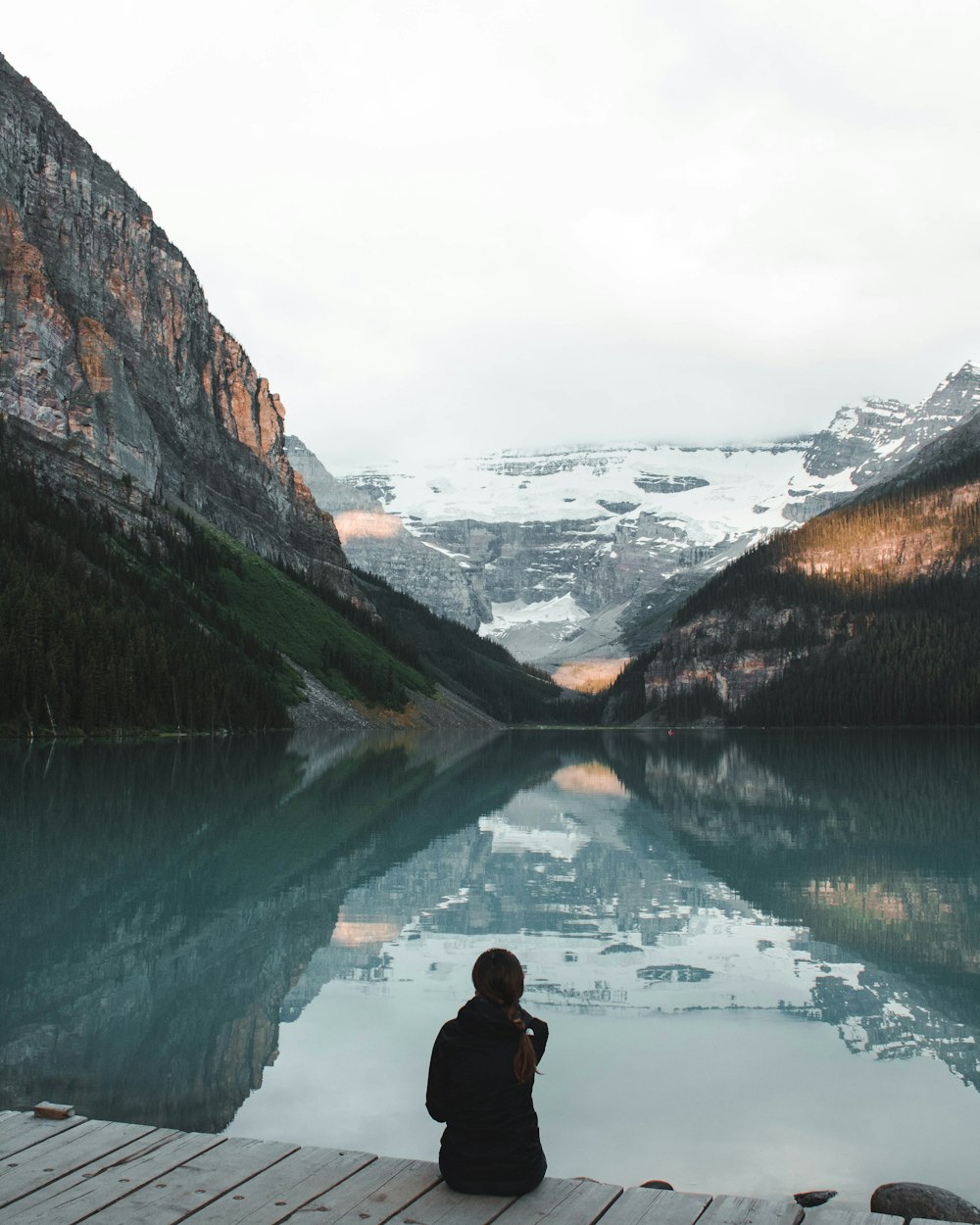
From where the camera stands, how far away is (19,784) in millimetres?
43062

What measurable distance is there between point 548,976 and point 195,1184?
9.56 m

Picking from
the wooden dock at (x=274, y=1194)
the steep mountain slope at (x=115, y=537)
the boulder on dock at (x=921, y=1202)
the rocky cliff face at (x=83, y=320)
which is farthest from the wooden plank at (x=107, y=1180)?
the rocky cliff face at (x=83, y=320)

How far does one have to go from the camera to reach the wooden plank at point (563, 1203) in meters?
7.66

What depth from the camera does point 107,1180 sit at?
8.02m

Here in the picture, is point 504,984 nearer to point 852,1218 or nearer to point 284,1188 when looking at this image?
point 284,1188

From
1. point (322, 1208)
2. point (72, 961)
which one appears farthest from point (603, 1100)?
point (72, 961)

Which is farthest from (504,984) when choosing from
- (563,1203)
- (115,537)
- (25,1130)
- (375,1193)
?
(115,537)

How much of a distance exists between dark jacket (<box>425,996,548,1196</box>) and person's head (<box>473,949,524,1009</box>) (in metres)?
0.13

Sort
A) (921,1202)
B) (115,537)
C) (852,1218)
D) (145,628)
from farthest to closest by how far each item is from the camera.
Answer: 1. (115,537)
2. (145,628)
3. (921,1202)
4. (852,1218)

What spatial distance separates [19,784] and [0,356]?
117429 mm

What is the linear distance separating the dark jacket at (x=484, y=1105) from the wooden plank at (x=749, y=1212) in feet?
4.28

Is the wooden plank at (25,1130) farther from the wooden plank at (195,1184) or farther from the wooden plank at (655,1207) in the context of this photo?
the wooden plank at (655,1207)

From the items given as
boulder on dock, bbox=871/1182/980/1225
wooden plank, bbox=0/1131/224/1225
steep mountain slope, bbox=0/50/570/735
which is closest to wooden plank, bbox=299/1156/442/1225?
wooden plank, bbox=0/1131/224/1225

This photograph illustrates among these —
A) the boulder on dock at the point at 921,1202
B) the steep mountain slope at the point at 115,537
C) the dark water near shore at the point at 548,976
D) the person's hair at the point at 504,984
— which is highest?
the steep mountain slope at the point at 115,537
